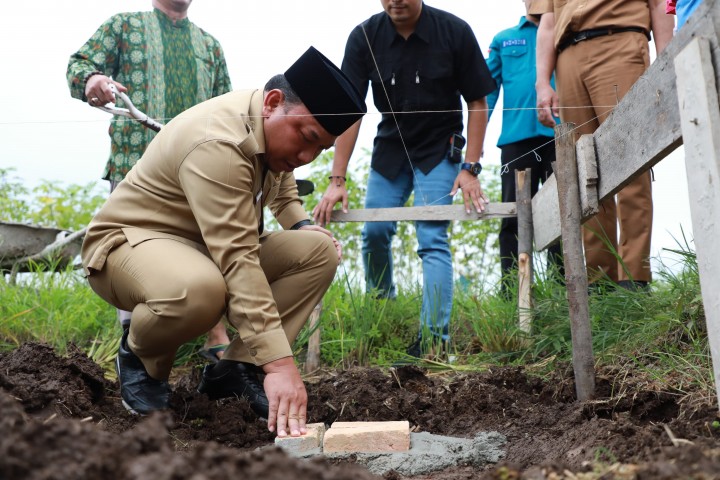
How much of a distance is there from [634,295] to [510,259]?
1.26m

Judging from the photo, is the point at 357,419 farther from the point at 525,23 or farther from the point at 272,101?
the point at 525,23

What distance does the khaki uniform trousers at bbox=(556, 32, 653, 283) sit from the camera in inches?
131

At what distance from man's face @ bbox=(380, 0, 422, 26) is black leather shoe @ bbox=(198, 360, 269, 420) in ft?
6.39

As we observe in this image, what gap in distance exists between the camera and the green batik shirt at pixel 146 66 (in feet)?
12.3

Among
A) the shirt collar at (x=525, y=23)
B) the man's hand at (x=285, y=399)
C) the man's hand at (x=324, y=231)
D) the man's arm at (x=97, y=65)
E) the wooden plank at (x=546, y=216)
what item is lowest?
the man's hand at (x=285, y=399)

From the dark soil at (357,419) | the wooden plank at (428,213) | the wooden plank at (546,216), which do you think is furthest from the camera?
the wooden plank at (428,213)

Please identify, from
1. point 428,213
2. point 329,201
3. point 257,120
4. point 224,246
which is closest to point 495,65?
point 428,213

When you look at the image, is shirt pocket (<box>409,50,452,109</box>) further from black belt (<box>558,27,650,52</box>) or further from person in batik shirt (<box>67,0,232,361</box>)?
person in batik shirt (<box>67,0,232,361</box>)

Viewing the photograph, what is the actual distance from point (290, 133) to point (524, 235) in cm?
162

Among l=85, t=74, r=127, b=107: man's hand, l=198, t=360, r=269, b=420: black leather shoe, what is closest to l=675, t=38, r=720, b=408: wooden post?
l=198, t=360, r=269, b=420: black leather shoe

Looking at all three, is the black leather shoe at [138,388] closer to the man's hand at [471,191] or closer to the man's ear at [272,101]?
the man's ear at [272,101]

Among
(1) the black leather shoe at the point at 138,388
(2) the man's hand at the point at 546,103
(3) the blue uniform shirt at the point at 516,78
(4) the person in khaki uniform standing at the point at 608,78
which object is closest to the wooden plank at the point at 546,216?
(4) the person in khaki uniform standing at the point at 608,78

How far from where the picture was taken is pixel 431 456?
88.4 inches

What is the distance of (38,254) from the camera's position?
4777 millimetres
